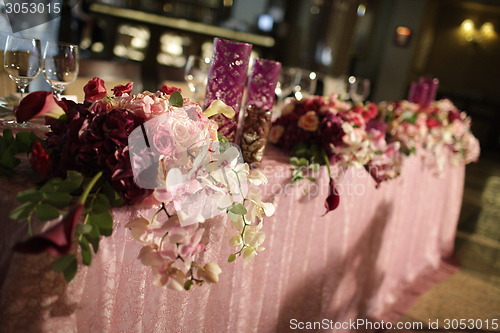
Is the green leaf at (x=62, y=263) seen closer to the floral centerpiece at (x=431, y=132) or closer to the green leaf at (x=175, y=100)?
the green leaf at (x=175, y=100)

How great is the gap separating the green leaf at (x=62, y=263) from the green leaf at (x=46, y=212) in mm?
72

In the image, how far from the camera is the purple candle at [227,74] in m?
1.32

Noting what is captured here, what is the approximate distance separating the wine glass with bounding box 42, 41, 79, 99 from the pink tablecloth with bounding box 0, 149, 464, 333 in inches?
20.5

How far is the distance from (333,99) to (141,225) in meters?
1.05

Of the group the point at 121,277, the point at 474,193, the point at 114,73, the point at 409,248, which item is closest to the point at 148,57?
the point at 114,73

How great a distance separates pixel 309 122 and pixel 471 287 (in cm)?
211

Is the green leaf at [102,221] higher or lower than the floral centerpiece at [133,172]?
lower

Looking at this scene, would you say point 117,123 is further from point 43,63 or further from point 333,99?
point 333,99

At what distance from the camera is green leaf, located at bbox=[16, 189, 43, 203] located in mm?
775

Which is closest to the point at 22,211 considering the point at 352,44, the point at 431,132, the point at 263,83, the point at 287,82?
the point at 263,83

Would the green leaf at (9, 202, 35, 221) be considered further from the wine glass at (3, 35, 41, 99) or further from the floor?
the floor

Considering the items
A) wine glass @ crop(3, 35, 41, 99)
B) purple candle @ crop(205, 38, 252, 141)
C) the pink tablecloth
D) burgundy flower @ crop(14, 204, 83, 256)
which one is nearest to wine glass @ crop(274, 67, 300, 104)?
the pink tablecloth

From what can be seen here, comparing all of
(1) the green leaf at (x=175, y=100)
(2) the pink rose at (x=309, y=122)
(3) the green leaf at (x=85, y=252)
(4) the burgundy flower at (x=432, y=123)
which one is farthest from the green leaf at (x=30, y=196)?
(4) the burgundy flower at (x=432, y=123)

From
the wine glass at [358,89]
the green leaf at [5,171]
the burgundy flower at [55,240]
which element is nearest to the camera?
the burgundy flower at [55,240]
